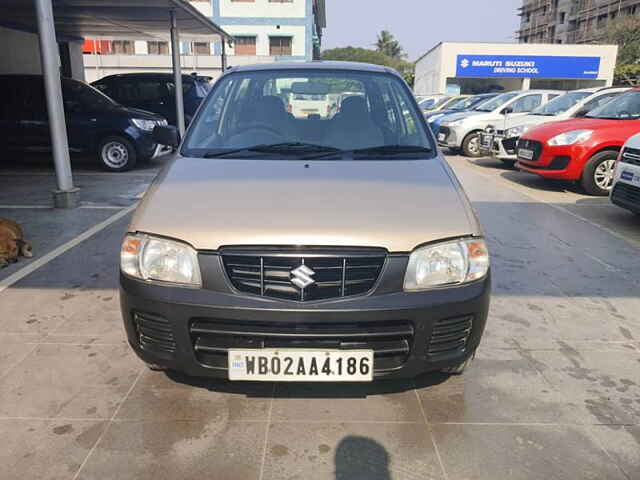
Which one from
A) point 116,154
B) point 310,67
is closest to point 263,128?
point 310,67

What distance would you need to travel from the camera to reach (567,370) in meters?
3.10

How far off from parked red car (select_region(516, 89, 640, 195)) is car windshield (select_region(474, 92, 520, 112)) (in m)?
4.48

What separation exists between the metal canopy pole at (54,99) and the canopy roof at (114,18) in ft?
13.5

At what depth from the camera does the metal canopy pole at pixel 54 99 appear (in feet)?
20.6

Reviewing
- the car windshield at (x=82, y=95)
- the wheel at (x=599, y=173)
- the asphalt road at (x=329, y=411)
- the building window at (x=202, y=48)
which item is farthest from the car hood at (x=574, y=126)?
the building window at (x=202, y=48)

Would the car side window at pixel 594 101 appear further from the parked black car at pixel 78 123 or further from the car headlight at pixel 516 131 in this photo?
the parked black car at pixel 78 123

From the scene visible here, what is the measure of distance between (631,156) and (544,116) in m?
4.71

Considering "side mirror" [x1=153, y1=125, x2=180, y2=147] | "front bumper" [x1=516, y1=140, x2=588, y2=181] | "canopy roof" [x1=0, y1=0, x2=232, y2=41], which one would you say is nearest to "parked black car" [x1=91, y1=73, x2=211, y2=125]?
"canopy roof" [x1=0, y1=0, x2=232, y2=41]

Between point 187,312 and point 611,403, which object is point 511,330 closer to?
point 611,403

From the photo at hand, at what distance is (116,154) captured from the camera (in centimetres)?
973

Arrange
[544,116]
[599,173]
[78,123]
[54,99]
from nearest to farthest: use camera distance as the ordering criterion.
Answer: [54,99]
[599,173]
[78,123]
[544,116]

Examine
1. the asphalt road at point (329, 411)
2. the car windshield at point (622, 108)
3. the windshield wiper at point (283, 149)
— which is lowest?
the asphalt road at point (329, 411)

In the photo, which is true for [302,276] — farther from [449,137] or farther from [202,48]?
[202,48]

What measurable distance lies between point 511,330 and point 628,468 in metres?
1.35
